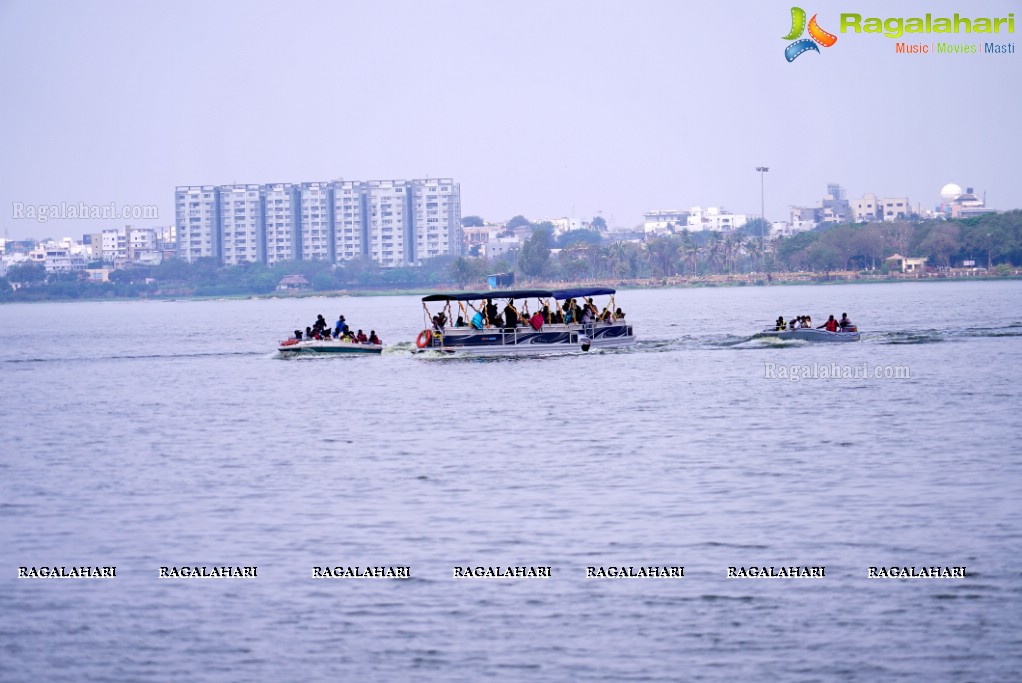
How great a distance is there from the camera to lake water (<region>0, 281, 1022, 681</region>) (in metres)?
15.6

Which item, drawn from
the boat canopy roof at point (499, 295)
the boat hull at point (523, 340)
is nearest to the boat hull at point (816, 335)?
the boat hull at point (523, 340)

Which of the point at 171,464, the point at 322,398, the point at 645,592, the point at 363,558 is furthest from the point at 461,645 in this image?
the point at 322,398

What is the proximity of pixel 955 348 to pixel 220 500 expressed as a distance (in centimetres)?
4312

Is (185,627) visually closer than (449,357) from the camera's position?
Yes

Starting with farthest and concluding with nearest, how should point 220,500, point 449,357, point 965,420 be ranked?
point 449,357, point 965,420, point 220,500

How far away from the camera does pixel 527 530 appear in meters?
21.4

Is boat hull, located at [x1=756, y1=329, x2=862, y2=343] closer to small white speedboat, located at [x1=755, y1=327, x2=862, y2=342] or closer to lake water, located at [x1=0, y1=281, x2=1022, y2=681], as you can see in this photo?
small white speedboat, located at [x1=755, y1=327, x2=862, y2=342]

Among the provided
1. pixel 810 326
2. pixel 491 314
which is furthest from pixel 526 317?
pixel 810 326

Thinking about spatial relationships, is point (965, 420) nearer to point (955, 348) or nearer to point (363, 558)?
point (363, 558)

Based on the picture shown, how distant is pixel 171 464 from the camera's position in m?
30.6

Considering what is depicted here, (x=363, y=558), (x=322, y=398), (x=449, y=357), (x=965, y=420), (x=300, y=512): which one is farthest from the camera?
(x=449, y=357)

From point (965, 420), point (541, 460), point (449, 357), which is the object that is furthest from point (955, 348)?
point (541, 460)

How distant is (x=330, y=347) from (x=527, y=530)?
133 feet

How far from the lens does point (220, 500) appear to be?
25078 millimetres
